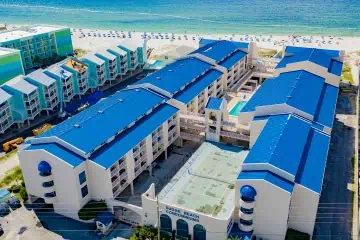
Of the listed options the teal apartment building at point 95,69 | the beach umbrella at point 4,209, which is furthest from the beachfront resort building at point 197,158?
the teal apartment building at point 95,69

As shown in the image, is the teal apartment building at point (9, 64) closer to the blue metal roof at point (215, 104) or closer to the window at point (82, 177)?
the window at point (82, 177)

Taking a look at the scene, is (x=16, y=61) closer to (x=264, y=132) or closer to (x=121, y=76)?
(x=121, y=76)

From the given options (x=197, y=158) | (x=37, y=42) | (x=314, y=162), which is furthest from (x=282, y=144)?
(x=37, y=42)

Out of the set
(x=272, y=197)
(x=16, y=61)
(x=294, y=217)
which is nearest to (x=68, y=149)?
(x=272, y=197)

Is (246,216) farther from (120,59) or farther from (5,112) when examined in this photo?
(120,59)

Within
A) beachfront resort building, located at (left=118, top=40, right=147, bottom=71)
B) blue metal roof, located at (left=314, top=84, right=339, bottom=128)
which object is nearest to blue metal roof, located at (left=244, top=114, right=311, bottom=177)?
blue metal roof, located at (left=314, top=84, right=339, bottom=128)

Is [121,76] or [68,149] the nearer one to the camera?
[68,149]
